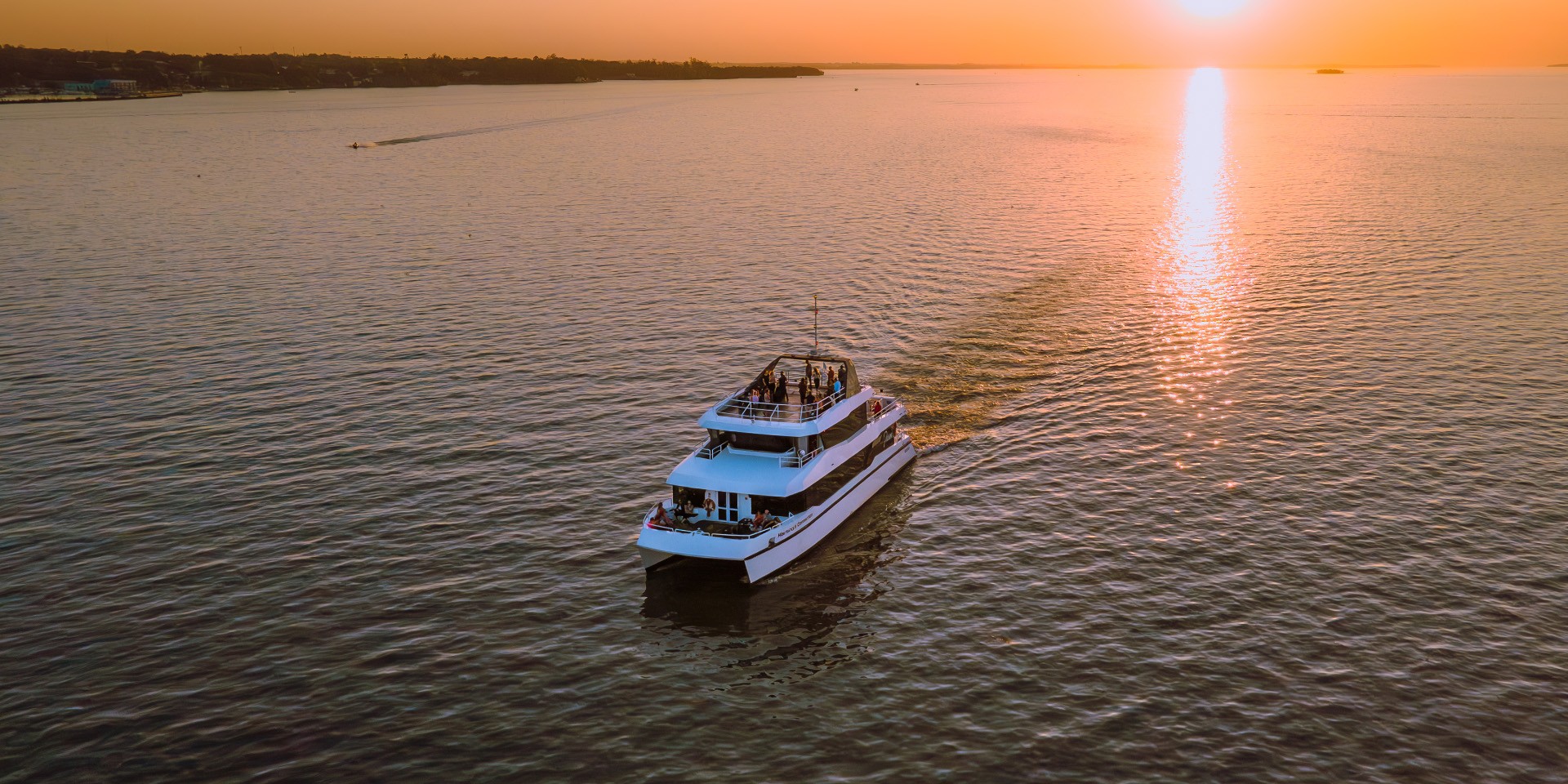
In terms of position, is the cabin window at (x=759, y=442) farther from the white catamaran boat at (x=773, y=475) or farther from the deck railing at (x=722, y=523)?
the deck railing at (x=722, y=523)

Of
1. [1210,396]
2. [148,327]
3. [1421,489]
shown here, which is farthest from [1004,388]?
[148,327]

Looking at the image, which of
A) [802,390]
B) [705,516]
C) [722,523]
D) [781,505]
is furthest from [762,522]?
[802,390]

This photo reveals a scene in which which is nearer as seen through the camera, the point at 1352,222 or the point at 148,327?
the point at 148,327

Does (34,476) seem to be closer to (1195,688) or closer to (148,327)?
(148,327)

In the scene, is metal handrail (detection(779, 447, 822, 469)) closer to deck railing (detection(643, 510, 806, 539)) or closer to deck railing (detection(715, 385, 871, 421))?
deck railing (detection(715, 385, 871, 421))

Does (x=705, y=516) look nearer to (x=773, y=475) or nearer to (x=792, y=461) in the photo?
(x=773, y=475)

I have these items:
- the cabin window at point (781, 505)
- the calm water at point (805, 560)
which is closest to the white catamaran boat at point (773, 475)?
the cabin window at point (781, 505)
